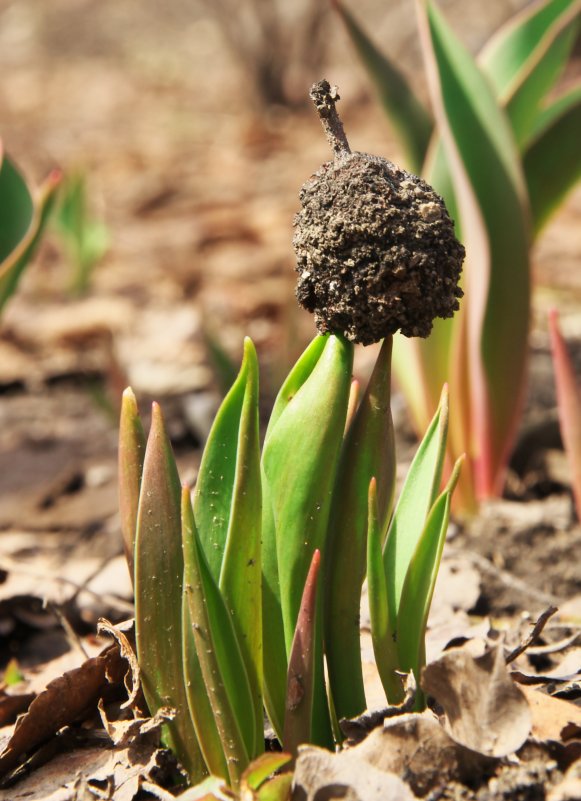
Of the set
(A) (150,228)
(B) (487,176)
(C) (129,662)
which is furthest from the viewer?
(A) (150,228)

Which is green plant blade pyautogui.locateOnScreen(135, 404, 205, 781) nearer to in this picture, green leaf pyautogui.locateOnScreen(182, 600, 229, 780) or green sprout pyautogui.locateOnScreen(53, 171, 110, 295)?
green leaf pyautogui.locateOnScreen(182, 600, 229, 780)

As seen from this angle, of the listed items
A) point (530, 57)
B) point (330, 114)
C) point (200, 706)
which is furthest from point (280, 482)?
point (530, 57)

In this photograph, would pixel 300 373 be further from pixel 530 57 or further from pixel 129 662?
pixel 530 57

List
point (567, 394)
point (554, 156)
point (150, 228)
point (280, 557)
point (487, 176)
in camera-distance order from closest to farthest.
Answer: point (280, 557), point (567, 394), point (487, 176), point (554, 156), point (150, 228)

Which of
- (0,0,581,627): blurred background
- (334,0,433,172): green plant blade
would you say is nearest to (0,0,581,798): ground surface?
(0,0,581,627): blurred background

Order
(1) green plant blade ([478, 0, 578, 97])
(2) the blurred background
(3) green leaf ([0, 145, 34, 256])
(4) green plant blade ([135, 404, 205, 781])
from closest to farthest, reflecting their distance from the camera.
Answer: (4) green plant blade ([135, 404, 205, 781]) → (3) green leaf ([0, 145, 34, 256]) → (1) green plant blade ([478, 0, 578, 97]) → (2) the blurred background

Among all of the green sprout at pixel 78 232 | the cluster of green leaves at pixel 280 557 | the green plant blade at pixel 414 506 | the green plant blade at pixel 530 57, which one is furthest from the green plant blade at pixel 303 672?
the green sprout at pixel 78 232
